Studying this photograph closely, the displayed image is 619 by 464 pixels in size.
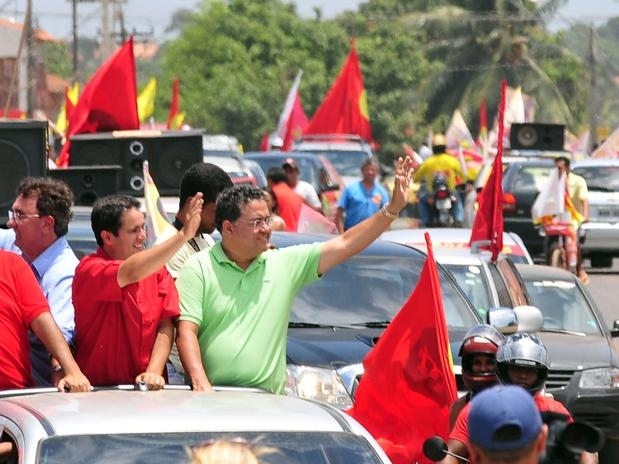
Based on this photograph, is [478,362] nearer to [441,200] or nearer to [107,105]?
[107,105]

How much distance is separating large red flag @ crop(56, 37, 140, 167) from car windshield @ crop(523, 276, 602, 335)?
14.1 ft

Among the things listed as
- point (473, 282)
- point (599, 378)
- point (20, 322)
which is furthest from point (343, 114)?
point (20, 322)

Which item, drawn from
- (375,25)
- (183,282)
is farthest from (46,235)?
(375,25)

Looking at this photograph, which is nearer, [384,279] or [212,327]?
[212,327]

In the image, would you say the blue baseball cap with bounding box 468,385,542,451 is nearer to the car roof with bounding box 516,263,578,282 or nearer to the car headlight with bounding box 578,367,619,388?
the car headlight with bounding box 578,367,619,388

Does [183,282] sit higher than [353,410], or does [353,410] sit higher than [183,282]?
[183,282]

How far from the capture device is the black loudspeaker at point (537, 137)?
113 feet

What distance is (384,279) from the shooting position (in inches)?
429

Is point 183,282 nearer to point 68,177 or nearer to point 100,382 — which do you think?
point 100,382

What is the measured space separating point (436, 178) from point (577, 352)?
15.7 meters

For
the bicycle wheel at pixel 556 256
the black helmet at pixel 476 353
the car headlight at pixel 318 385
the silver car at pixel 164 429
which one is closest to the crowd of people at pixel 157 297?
the black helmet at pixel 476 353

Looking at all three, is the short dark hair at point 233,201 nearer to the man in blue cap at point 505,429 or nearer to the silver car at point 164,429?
the silver car at point 164,429

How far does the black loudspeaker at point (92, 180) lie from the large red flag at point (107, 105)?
8.04 feet

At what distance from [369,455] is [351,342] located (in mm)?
4049
